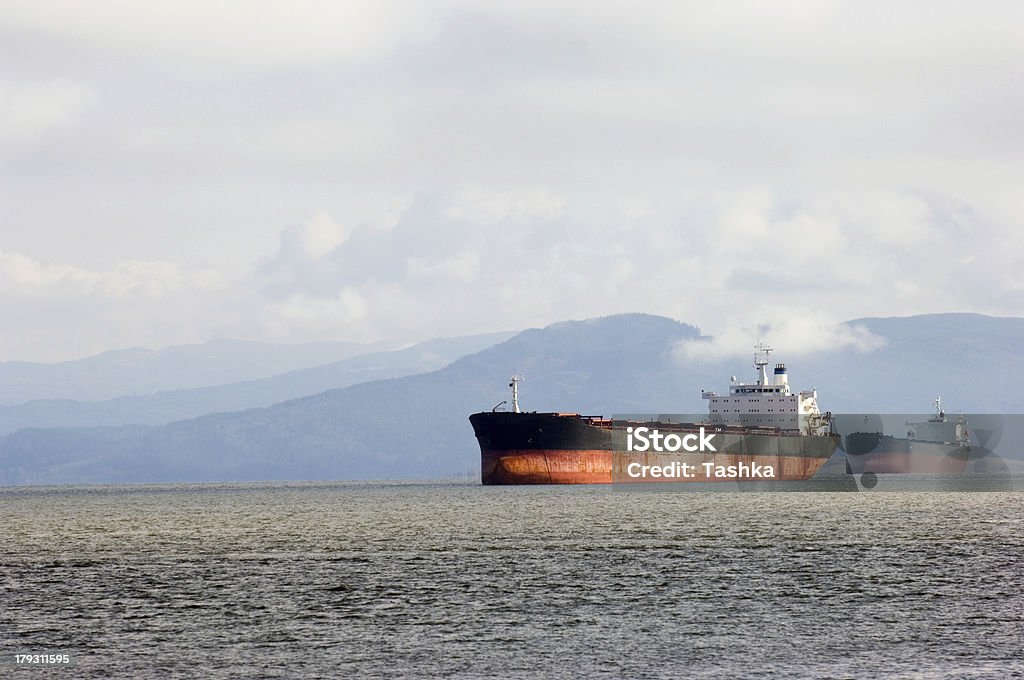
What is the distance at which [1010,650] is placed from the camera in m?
31.2

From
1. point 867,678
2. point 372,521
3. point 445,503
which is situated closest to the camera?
point 867,678

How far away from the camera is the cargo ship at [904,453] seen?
575 ft

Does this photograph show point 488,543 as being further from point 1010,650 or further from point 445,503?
point 445,503

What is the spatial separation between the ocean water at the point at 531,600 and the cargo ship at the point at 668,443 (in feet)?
114

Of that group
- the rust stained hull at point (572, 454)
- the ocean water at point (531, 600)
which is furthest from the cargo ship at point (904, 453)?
the ocean water at point (531, 600)

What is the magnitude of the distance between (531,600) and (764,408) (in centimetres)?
9615

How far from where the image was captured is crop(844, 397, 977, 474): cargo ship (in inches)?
6905

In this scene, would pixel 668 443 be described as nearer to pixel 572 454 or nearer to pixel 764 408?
pixel 572 454

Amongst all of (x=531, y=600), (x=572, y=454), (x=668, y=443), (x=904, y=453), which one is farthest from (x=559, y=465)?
(x=904, y=453)

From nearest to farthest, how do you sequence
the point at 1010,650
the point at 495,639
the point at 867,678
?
the point at 867,678 → the point at 1010,650 → the point at 495,639

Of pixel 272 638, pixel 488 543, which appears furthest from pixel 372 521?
pixel 272 638

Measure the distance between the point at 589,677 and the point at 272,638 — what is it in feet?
29.7

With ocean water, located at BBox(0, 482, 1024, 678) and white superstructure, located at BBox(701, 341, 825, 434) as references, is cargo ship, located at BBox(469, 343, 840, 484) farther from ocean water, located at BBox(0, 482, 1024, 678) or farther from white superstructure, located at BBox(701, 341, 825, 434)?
ocean water, located at BBox(0, 482, 1024, 678)

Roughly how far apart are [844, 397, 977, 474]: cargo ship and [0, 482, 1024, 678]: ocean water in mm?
103670
